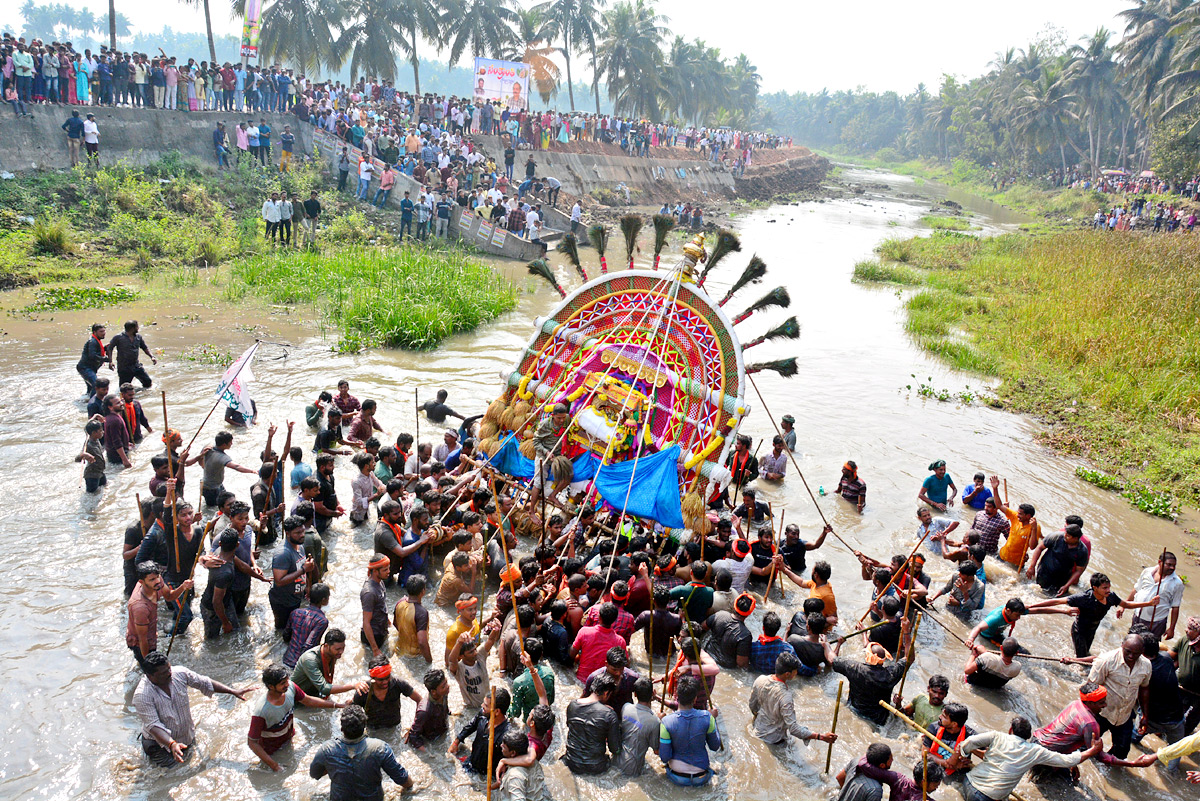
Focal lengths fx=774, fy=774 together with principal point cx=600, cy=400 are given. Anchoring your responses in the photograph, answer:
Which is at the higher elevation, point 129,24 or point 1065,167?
point 129,24

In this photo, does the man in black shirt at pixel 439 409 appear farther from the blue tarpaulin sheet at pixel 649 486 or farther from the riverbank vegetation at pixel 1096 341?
the riverbank vegetation at pixel 1096 341

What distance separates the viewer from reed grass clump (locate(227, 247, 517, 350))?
51.1ft

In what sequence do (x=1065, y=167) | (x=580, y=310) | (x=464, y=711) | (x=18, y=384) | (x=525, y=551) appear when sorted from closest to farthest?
(x=464, y=711)
(x=525, y=551)
(x=580, y=310)
(x=18, y=384)
(x=1065, y=167)

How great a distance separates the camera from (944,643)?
792cm

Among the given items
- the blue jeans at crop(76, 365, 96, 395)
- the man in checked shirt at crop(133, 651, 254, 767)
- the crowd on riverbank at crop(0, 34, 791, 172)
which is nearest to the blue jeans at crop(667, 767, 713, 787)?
the man in checked shirt at crop(133, 651, 254, 767)

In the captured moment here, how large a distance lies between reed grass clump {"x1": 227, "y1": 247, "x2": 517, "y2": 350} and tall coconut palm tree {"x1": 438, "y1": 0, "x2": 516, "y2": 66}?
28.1 meters

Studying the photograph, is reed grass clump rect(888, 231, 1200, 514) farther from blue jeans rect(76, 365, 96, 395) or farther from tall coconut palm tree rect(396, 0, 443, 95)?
tall coconut palm tree rect(396, 0, 443, 95)

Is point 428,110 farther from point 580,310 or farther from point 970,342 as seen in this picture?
point 580,310

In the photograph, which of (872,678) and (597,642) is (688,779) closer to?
(597,642)

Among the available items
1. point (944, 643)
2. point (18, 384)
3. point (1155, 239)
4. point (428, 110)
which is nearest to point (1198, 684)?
point (944, 643)

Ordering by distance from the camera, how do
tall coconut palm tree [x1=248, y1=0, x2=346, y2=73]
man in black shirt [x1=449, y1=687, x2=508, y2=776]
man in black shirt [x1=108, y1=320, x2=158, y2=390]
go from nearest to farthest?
man in black shirt [x1=449, y1=687, x2=508, y2=776], man in black shirt [x1=108, y1=320, x2=158, y2=390], tall coconut palm tree [x1=248, y1=0, x2=346, y2=73]

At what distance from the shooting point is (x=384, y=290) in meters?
16.5

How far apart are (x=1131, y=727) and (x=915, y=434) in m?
8.04

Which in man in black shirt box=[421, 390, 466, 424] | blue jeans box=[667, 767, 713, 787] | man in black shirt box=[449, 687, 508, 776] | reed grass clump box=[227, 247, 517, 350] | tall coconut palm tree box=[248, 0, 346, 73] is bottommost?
blue jeans box=[667, 767, 713, 787]
